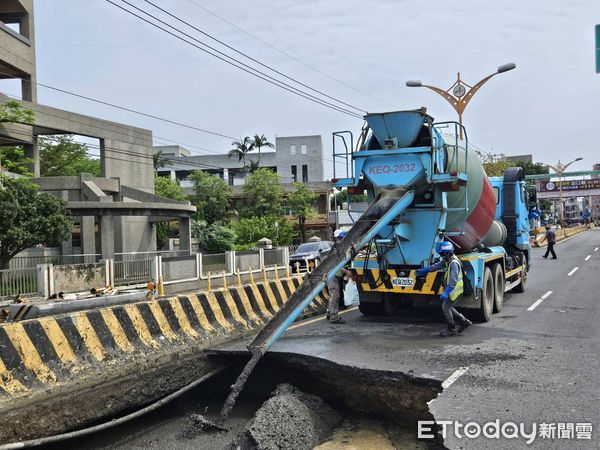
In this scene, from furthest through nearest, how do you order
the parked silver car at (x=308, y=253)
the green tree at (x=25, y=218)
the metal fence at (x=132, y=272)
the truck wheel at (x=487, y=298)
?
the parked silver car at (x=308, y=253) → the green tree at (x=25, y=218) → the metal fence at (x=132, y=272) → the truck wheel at (x=487, y=298)

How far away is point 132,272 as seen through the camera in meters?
19.4

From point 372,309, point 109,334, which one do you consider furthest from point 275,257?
point 109,334

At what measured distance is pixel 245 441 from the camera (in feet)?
16.8

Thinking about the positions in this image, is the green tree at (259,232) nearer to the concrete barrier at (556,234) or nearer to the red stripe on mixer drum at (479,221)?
the concrete barrier at (556,234)

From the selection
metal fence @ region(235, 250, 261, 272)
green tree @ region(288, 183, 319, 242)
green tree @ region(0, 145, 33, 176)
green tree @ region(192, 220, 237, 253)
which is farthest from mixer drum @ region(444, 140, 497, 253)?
green tree @ region(288, 183, 319, 242)

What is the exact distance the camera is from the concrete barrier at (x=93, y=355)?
5590 millimetres

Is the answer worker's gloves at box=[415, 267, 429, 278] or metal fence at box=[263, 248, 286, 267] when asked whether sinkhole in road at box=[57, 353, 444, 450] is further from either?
metal fence at box=[263, 248, 286, 267]

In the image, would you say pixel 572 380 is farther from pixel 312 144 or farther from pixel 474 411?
pixel 312 144

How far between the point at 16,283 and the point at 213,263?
7.29 meters

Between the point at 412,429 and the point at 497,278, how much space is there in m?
6.27

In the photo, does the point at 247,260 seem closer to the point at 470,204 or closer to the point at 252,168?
the point at 470,204

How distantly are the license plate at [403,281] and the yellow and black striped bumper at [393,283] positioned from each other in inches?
0.9

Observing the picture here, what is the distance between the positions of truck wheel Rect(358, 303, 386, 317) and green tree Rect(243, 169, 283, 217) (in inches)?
1562

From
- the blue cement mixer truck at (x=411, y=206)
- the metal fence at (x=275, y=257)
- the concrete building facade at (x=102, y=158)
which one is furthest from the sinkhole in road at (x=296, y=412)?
the concrete building facade at (x=102, y=158)
